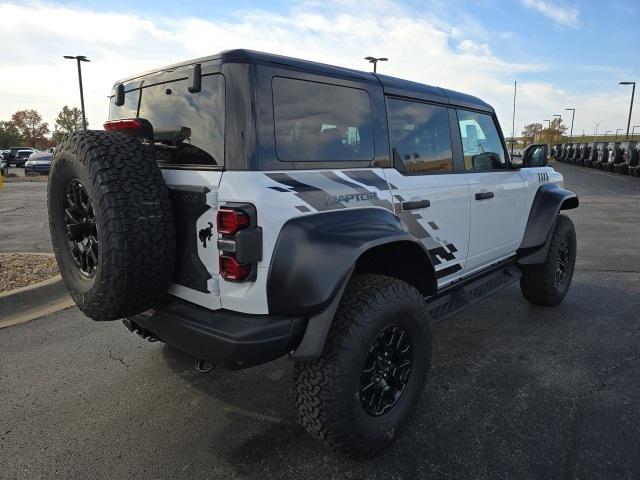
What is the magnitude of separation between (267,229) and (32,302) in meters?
3.47

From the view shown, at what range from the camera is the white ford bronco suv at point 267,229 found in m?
2.04

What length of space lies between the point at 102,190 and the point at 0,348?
2.37m

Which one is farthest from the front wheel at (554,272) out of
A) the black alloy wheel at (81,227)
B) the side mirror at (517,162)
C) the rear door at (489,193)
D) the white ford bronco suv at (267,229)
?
the black alloy wheel at (81,227)

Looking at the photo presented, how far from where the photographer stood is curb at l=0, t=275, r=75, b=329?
162 inches

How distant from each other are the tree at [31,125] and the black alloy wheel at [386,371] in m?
96.4

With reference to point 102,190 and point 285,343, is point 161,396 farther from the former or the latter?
point 102,190

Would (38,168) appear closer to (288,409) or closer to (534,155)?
(534,155)

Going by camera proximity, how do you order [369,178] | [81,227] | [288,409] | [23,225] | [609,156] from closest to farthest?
[81,227] → [369,178] → [288,409] → [23,225] → [609,156]

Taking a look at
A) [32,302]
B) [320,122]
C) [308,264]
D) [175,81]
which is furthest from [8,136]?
[308,264]

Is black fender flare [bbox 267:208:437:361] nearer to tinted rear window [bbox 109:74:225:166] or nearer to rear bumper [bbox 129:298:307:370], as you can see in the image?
rear bumper [bbox 129:298:307:370]

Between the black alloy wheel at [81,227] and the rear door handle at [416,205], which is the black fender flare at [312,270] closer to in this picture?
the rear door handle at [416,205]

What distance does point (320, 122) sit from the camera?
2414 millimetres

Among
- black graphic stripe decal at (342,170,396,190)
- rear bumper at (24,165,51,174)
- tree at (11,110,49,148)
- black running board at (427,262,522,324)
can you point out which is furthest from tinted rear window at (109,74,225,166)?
tree at (11,110,49,148)

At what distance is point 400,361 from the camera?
253cm
